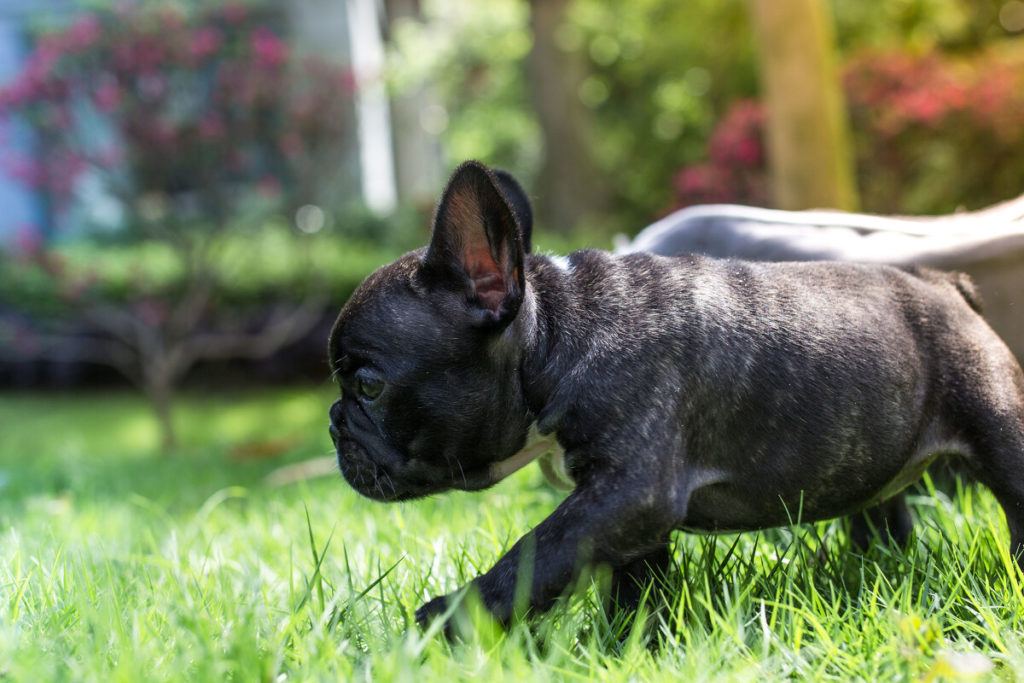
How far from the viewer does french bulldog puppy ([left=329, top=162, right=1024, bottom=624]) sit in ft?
6.79

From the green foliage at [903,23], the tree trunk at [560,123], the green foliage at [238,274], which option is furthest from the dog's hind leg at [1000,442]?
the green foliage at [903,23]

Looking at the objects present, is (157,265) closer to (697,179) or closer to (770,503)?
(697,179)

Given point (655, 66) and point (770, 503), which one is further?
point (655, 66)

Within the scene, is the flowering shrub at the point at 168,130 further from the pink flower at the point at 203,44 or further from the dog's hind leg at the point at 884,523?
the dog's hind leg at the point at 884,523

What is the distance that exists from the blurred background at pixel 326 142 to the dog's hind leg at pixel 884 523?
4.24 meters

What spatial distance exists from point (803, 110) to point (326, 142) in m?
3.95

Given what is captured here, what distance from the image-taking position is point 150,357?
822 centimetres

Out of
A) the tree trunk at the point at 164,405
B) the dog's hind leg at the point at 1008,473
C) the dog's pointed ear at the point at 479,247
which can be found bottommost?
the tree trunk at the point at 164,405

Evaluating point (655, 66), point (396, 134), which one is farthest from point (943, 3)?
point (396, 134)

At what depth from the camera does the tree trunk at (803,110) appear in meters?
6.78

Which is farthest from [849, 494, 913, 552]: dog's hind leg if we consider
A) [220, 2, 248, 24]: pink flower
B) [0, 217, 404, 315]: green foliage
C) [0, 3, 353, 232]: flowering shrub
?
[0, 217, 404, 315]: green foliage

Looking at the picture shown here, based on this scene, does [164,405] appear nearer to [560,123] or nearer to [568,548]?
[568,548]

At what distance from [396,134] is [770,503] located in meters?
17.4

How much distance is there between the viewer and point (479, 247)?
2141 millimetres
